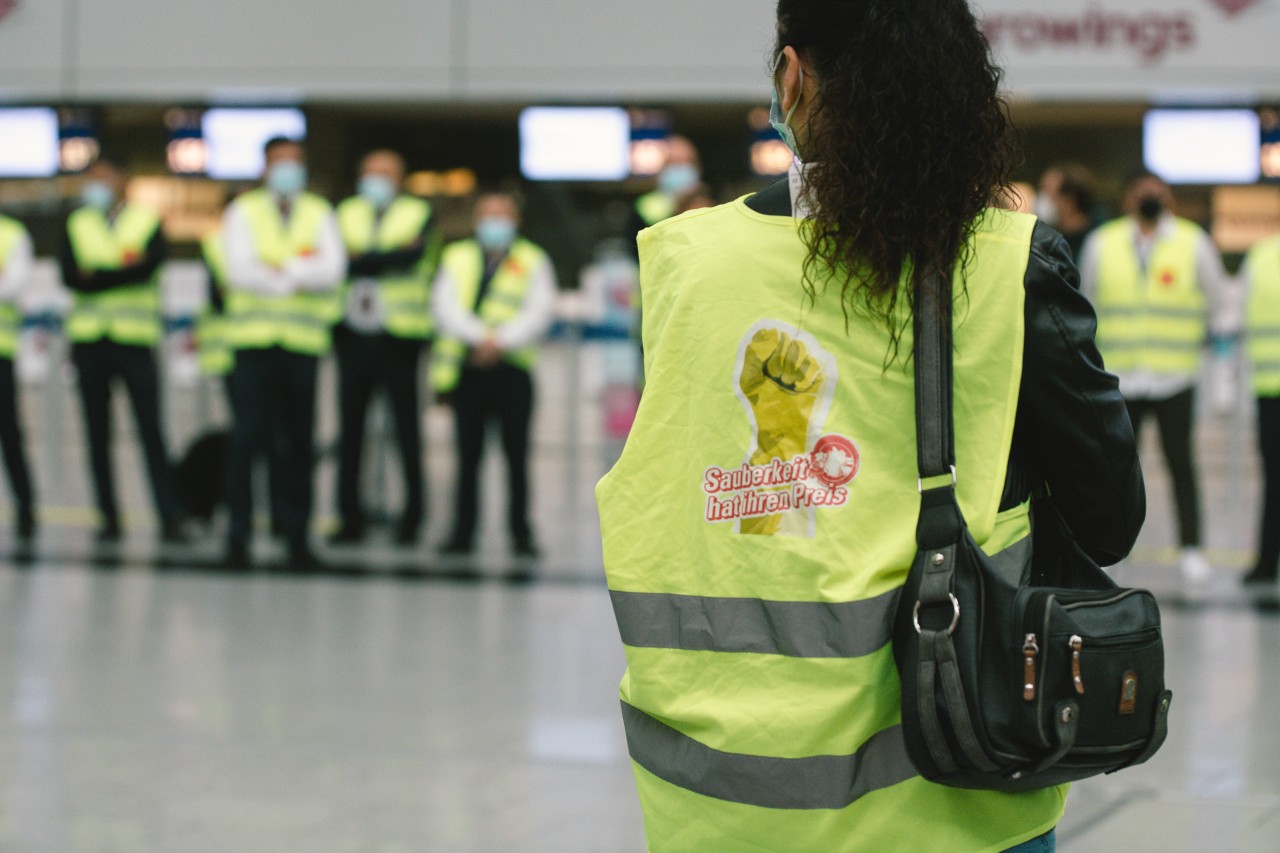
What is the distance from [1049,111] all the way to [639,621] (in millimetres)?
14031

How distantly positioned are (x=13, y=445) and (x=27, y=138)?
5457 mm

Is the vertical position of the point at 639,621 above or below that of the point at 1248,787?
above

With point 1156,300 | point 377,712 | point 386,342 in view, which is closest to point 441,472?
point 386,342

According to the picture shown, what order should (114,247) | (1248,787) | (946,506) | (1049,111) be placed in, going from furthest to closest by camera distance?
(1049,111), (114,247), (1248,787), (946,506)

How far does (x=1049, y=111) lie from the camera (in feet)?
48.9

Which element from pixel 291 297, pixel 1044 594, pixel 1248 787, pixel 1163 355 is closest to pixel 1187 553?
pixel 1163 355

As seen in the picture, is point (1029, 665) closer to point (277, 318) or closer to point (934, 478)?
point (934, 478)

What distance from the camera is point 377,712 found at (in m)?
5.20

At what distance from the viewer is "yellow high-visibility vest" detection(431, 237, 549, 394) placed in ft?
29.3

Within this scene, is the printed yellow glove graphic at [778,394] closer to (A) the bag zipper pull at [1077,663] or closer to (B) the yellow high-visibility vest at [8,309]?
(A) the bag zipper pull at [1077,663]

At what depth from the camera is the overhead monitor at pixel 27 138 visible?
1379 centimetres

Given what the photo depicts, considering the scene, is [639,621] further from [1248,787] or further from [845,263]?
[1248,787]

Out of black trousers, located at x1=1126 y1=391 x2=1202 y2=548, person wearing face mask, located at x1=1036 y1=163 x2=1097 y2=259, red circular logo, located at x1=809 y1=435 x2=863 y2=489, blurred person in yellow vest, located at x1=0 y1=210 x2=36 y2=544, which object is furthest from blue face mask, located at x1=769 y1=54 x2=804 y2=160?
blurred person in yellow vest, located at x1=0 y1=210 x2=36 y2=544

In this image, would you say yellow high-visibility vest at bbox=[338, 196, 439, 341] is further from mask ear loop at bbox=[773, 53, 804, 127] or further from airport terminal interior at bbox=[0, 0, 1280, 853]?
mask ear loop at bbox=[773, 53, 804, 127]
